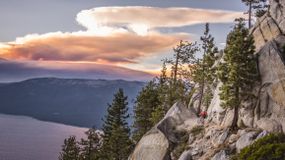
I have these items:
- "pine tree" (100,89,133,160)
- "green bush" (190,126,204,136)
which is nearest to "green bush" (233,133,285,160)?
"green bush" (190,126,204,136)

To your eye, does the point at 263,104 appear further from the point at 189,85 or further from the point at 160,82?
the point at 160,82

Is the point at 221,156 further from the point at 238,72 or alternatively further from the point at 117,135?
the point at 117,135

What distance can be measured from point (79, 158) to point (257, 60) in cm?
5286

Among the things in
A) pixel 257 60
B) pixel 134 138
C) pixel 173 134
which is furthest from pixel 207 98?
pixel 134 138

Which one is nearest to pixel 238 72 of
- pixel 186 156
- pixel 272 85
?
pixel 272 85

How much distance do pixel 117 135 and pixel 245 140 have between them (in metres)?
38.2

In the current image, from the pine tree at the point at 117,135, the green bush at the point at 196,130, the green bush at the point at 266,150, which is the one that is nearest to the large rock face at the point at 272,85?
the green bush at the point at 266,150

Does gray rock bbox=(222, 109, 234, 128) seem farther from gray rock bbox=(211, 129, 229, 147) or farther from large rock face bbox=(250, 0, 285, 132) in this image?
large rock face bbox=(250, 0, 285, 132)

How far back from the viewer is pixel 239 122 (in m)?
48.9

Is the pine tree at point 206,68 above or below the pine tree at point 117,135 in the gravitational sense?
above

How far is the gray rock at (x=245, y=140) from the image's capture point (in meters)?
41.9

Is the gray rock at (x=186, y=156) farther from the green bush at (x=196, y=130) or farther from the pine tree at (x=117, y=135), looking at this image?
the pine tree at (x=117, y=135)

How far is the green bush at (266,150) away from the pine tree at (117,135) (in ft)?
134

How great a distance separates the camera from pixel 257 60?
5022 cm
